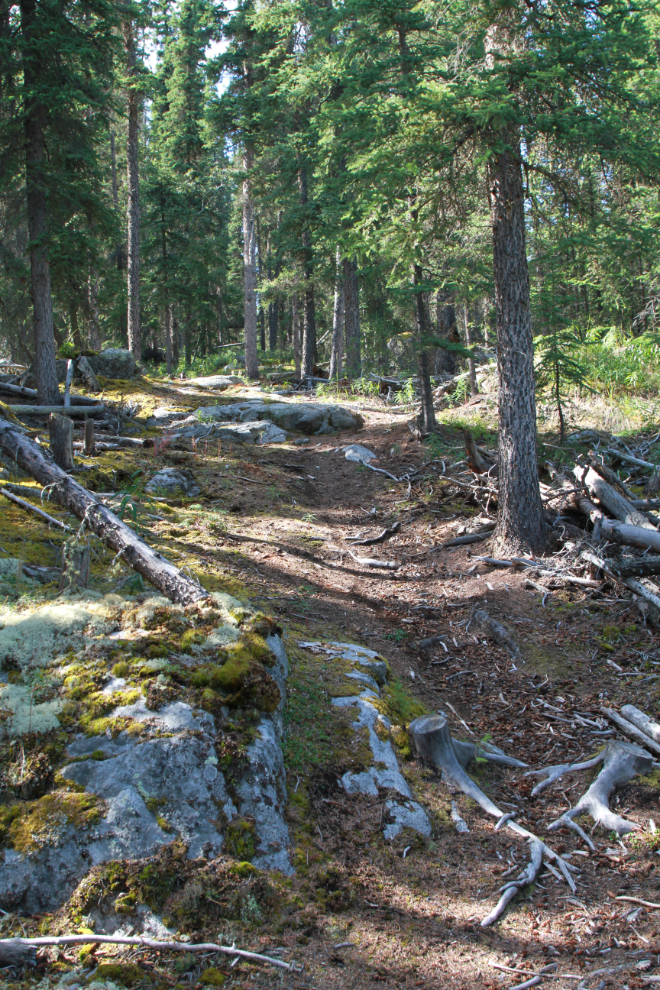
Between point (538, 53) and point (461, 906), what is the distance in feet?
27.6

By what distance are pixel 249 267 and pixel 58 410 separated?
12.5 m

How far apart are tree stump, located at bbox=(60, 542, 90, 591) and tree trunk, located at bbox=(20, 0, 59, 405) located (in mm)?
10569

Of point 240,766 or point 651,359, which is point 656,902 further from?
point 651,359

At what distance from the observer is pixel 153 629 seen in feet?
13.6

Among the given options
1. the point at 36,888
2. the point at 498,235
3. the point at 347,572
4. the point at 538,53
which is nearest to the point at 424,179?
the point at 498,235

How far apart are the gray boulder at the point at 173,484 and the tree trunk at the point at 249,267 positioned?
45.8 ft

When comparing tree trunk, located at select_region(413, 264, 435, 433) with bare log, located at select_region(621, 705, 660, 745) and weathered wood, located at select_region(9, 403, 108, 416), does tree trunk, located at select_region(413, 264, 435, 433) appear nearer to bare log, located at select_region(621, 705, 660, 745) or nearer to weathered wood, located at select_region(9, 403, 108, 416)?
weathered wood, located at select_region(9, 403, 108, 416)

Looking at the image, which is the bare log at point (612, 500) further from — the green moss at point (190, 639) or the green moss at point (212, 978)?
the green moss at point (212, 978)

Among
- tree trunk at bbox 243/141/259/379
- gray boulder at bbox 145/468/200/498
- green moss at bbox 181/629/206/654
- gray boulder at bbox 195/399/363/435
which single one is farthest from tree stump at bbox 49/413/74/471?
tree trunk at bbox 243/141/259/379

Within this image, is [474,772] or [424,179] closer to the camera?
[474,772]

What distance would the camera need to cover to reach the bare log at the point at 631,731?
5214 millimetres

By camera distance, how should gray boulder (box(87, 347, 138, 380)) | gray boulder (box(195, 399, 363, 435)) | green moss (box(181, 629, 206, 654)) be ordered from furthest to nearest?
gray boulder (box(87, 347, 138, 380)), gray boulder (box(195, 399, 363, 435)), green moss (box(181, 629, 206, 654))

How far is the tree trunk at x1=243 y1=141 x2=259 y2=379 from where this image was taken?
881 inches

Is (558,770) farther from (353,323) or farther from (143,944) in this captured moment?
(353,323)
